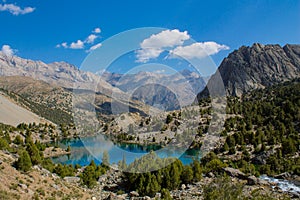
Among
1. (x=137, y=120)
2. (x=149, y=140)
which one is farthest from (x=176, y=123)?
(x=137, y=120)

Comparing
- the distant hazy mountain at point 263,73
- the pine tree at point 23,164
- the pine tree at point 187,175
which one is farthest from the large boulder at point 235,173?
the distant hazy mountain at point 263,73

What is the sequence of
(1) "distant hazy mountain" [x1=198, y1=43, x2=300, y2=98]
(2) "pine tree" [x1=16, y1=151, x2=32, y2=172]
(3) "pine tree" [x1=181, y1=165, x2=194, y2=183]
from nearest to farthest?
(2) "pine tree" [x1=16, y1=151, x2=32, y2=172] < (3) "pine tree" [x1=181, y1=165, x2=194, y2=183] < (1) "distant hazy mountain" [x1=198, y1=43, x2=300, y2=98]

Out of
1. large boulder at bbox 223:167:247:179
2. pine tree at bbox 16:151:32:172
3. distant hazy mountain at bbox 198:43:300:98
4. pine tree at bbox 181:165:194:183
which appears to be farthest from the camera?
distant hazy mountain at bbox 198:43:300:98

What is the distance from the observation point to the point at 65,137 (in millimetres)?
142000

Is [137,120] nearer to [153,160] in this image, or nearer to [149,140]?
[149,140]

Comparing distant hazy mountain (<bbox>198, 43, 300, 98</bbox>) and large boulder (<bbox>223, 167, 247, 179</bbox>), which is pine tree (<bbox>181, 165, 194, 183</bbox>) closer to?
large boulder (<bbox>223, 167, 247, 179</bbox>)

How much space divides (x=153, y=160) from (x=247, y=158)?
3556 cm

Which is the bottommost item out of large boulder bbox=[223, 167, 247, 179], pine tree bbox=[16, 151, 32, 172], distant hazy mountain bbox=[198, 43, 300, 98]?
pine tree bbox=[16, 151, 32, 172]

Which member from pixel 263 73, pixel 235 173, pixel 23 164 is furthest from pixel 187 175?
pixel 263 73

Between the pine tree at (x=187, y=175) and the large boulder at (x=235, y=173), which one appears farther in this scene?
the large boulder at (x=235, y=173)

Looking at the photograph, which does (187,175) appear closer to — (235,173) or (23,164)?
(235,173)

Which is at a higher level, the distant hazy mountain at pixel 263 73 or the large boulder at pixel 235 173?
the distant hazy mountain at pixel 263 73

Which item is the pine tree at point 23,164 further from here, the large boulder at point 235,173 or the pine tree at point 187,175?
the large boulder at point 235,173

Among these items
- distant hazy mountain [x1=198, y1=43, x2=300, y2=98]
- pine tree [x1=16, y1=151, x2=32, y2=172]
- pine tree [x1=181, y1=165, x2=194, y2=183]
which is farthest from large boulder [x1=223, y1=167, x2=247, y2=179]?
distant hazy mountain [x1=198, y1=43, x2=300, y2=98]
